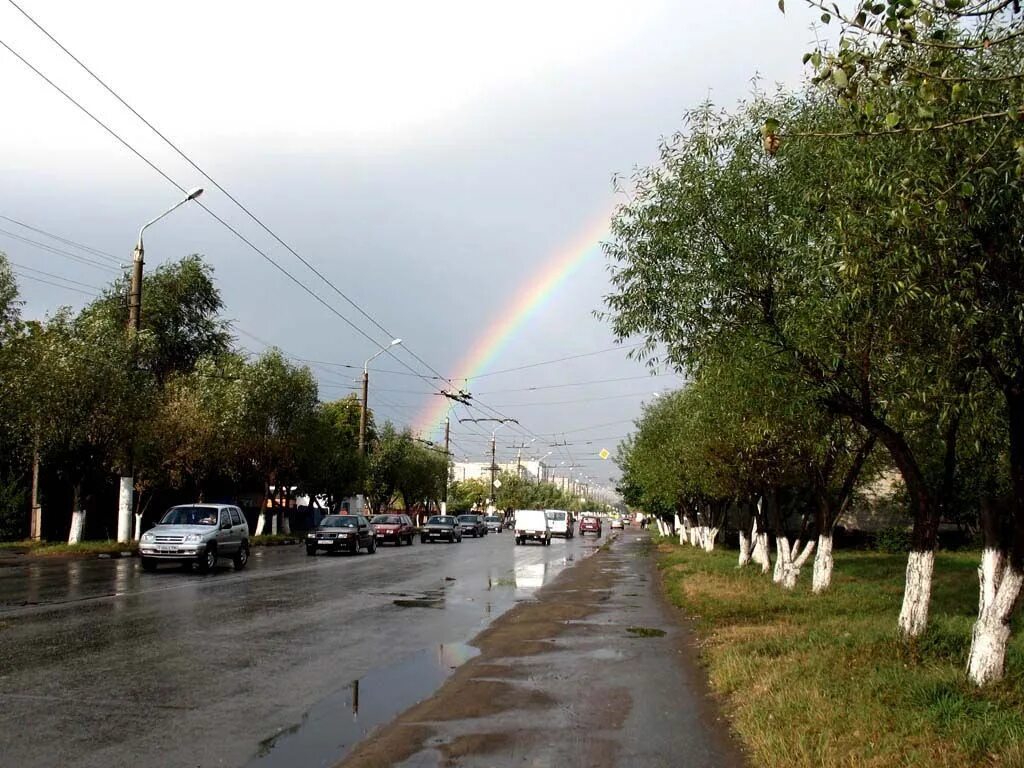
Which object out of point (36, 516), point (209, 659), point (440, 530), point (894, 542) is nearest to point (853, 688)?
point (209, 659)

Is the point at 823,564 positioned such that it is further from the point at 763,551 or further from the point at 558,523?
the point at 558,523

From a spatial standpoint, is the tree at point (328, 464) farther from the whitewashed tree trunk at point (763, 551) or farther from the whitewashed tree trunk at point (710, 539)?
the whitewashed tree trunk at point (763, 551)

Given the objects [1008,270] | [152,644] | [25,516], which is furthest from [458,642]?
[25,516]

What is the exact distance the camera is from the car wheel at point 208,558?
22.9 m

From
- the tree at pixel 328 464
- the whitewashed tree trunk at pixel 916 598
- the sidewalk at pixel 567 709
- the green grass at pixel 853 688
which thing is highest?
the tree at pixel 328 464

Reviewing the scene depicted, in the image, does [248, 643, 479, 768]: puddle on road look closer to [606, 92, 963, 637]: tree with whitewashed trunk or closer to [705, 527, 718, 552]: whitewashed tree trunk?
[606, 92, 963, 637]: tree with whitewashed trunk

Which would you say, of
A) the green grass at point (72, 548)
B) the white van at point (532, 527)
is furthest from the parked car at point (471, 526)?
the green grass at point (72, 548)

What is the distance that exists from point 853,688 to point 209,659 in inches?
273

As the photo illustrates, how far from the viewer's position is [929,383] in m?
8.30

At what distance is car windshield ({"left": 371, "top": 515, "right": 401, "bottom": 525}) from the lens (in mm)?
46562

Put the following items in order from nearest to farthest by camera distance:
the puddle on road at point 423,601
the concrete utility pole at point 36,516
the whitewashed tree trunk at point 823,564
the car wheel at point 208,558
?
the puddle on road at point 423,601 < the whitewashed tree trunk at point 823,564 < the car wheel at point 208,558 < the concrete utility pole at point 36,516

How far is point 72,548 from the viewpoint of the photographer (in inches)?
1150

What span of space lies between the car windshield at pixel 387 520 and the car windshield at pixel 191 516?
73.2 ft

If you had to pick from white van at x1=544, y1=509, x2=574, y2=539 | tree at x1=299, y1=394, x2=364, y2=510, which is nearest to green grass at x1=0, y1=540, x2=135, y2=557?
tree at x1=299, y1=394, x2=364, y2=510
